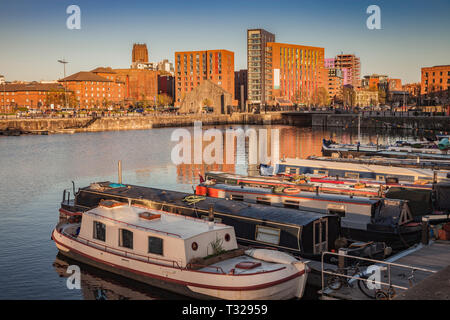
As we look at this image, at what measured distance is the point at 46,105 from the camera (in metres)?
194

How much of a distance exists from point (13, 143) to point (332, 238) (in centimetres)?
8590

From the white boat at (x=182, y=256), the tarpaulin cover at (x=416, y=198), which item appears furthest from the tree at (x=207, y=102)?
the white boat at (x=182, y=256)

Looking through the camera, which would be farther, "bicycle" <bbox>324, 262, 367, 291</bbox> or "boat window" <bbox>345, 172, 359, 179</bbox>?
"boat window" <bbox>345, 172, 359, 179</bbox>

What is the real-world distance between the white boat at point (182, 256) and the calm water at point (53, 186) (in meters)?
1.14

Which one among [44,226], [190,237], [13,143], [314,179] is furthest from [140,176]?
[13,143]

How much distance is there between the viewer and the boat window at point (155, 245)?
61.5 ft

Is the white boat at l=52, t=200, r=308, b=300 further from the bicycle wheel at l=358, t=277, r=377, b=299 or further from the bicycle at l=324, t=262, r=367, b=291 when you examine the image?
the bicycle wheel at l=358, t=277, r=377, b=299

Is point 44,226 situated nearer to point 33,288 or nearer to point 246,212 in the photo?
point 33,288

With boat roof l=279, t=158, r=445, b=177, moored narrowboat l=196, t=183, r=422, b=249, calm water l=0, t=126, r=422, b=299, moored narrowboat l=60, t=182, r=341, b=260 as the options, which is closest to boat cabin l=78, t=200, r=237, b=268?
calm water l=0, t=126, r=422, b=299

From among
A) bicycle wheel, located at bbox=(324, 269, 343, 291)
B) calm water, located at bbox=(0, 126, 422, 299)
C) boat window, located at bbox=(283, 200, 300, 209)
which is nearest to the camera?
bicycle wheel, located at bbox=(324, 269, 343, 291)

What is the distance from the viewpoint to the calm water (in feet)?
67.7

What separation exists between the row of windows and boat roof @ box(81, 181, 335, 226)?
3136 mm

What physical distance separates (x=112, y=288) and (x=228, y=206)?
6.57 metres

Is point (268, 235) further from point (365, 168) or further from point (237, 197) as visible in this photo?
point (365, 168)
